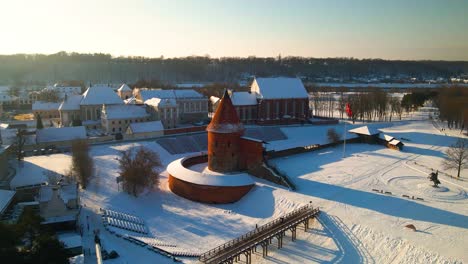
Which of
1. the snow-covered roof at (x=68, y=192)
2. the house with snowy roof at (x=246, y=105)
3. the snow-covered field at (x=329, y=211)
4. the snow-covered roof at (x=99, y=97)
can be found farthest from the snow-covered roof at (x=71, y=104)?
the snow-covered roof at (x=68, y=192)

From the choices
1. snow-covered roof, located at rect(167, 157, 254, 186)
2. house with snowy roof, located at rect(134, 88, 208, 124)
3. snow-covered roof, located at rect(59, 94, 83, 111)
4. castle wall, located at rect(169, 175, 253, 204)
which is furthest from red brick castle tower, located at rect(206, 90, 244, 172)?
snow-covered roof, located at rect(59, 94, 83, 111)

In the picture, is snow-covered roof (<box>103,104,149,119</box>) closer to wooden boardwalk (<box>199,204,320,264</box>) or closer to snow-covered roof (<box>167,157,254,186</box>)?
snow-covered roof (<box>167,157,254,186</box>)

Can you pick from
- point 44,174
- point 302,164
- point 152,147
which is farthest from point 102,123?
point 302,164

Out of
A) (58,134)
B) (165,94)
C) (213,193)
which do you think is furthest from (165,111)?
(213,193)

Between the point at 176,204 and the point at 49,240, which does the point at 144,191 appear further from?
the point at 49,240

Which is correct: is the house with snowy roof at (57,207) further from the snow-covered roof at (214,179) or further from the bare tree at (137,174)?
the snow-covered roof at (214,179)

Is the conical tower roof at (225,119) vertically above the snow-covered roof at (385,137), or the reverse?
the conical tower roof at (225,119)

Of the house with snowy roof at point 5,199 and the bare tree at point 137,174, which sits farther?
the bare tree at point 137,174
